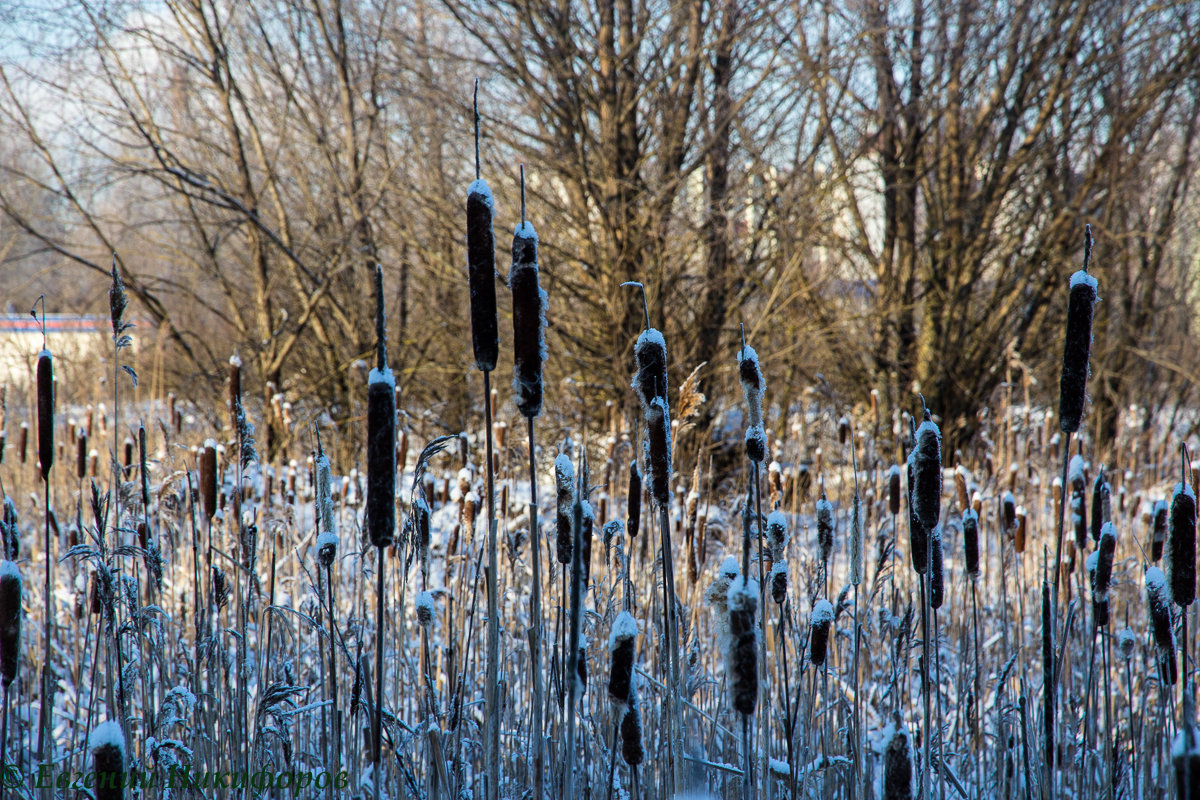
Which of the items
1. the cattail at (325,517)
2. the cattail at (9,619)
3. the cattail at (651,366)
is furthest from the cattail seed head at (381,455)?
the cattail at (9,619)

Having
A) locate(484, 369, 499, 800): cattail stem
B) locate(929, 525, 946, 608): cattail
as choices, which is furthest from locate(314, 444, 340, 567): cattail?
locate(929, 525, 946, 608): cattail

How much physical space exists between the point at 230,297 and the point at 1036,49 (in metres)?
7.16

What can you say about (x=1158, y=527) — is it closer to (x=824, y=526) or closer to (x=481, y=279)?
(x=824, y=526)

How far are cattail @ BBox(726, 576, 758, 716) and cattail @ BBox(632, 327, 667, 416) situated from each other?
0.35 m

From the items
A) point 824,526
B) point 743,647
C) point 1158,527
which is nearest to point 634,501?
point 824,526

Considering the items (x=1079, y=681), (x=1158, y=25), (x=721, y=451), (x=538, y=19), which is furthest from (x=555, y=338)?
(x=1158, y=25)

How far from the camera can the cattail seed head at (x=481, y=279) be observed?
1.09 m

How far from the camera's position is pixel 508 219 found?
6.57 m

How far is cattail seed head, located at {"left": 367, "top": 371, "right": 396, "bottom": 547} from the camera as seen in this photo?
3.30ft

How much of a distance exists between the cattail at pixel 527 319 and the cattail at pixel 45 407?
938 millimetres

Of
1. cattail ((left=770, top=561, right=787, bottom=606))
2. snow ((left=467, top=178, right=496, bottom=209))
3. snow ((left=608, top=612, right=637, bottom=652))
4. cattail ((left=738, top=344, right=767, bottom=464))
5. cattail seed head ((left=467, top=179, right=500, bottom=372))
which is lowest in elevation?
cattail ((left=770, top=561, right=787, bottom=606))

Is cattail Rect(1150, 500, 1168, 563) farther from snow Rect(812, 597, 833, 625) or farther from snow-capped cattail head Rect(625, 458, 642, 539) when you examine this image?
snow-capped cattail head Rect(625, 458, 642, 539)

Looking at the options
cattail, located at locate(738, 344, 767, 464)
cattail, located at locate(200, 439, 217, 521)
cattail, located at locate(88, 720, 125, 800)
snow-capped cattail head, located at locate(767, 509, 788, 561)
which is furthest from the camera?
cattail, located at locate(200, 439, 217, 521)

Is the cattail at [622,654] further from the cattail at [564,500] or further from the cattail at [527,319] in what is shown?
the cattail at [527,319]
